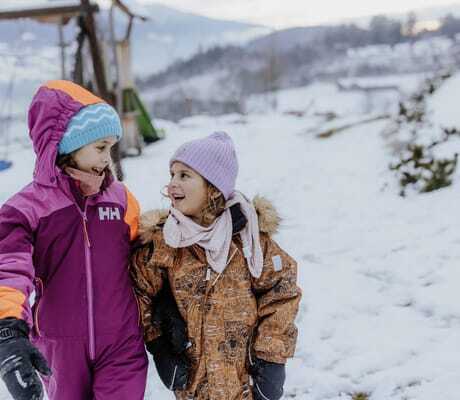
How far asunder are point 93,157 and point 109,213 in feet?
0.62

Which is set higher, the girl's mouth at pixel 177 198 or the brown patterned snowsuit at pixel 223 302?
the girl's mouth at pixel 177 198

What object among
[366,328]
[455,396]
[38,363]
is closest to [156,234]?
[38,363]

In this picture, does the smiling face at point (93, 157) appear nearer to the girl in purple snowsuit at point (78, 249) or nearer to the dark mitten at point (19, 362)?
the girl in purple snowsuit at point (78, 249)

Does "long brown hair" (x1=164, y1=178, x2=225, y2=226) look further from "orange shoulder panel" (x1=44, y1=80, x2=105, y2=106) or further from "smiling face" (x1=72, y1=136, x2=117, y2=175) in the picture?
"orange shoulder panel" (x1=44, y1=80, x2=105, y2=106)

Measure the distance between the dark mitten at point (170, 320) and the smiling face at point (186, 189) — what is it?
0.27 meters

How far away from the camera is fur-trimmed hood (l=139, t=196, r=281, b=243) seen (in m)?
1.68

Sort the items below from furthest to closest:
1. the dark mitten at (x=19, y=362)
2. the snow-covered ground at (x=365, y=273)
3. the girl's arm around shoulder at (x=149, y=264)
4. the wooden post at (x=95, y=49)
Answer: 1. the wooden post at (x=95, y=49)
2. the snow-covered ground at (x=365, y=273)
3. the girl's arm around shoulder at (x=149, y=264)
4. the dark mitten at (x=19, y=362)

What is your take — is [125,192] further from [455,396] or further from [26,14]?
[26,14]

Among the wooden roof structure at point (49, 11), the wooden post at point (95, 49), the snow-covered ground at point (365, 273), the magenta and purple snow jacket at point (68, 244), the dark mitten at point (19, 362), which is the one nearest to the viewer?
the dark mitten at point (19, 362)

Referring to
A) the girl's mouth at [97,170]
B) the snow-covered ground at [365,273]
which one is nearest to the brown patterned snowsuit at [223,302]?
the girl's mouth at [97,170]

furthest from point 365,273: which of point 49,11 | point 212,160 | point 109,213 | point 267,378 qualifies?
point 49,11

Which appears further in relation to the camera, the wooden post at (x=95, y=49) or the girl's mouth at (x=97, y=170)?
the wooden post at (x=95, y=49)

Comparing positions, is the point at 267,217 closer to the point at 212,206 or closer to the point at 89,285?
the point at 212,206

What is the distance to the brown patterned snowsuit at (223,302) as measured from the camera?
1.64 m
